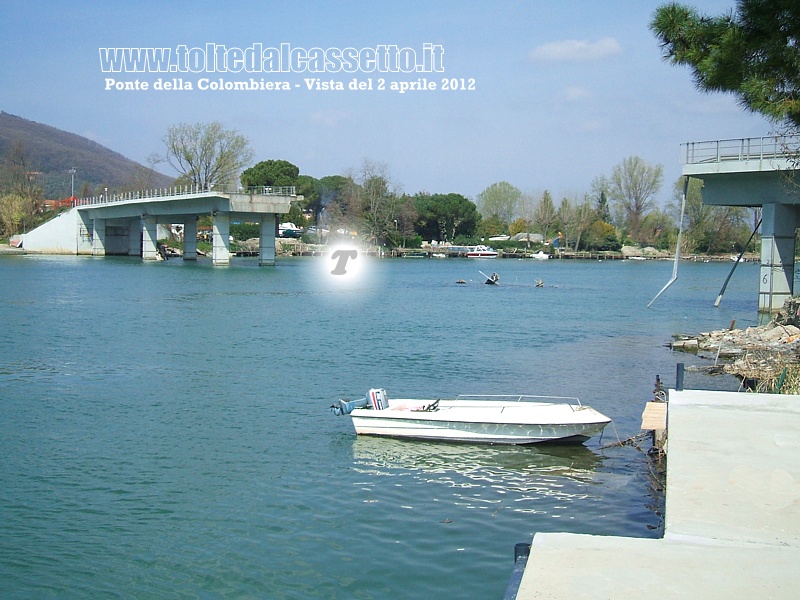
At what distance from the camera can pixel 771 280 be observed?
41844 millimetres

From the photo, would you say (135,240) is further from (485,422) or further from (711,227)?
(485,422)

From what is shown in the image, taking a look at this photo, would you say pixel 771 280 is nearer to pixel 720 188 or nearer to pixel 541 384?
pixel 720 188

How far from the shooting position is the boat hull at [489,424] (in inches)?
656

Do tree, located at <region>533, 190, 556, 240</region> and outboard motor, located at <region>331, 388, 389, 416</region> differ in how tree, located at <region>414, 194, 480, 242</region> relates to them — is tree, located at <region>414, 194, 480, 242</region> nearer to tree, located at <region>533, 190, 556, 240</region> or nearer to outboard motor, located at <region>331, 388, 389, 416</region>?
tree, located at <region>533, 190, 556, 240</region>

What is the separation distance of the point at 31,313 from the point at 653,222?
485 feet

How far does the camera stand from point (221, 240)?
93.1 meters

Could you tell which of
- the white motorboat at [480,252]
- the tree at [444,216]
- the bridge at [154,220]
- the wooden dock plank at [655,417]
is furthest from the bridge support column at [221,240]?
the wooden dock plank at [655,417]

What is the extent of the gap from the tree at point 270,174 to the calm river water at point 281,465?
119812 mm

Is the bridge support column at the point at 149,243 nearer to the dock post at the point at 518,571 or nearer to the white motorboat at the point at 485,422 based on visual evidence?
the white motorboat at the point at 485,422

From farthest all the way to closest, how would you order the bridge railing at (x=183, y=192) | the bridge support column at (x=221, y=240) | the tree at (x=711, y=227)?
the tree at (x=711, y=227)
the bridge railing at (x=183, y=192)
the bridge support column at (x=221, y=240)

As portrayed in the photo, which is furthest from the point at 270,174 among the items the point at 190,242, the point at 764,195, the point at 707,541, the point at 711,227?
the point at 707,541

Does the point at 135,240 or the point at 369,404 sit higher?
the point at 135,240

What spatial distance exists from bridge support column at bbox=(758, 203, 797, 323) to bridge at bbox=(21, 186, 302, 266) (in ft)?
182

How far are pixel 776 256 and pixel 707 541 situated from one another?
36887mm
